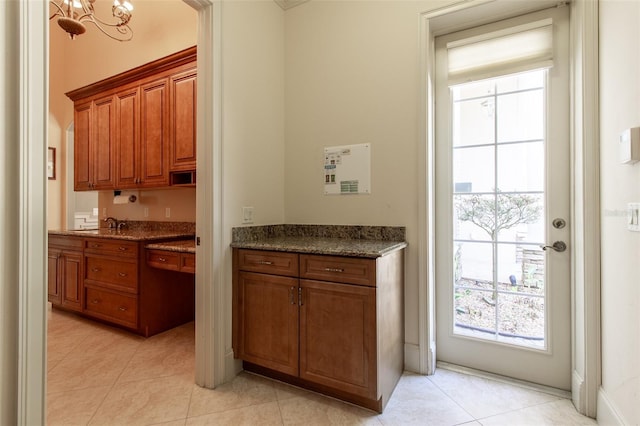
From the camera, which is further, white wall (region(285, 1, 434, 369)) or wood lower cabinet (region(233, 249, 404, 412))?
white wall (region(285, 1, 434, 369))

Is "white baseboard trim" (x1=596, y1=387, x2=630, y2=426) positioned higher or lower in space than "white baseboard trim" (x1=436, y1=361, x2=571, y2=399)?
higher

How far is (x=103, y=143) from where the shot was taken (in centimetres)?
342

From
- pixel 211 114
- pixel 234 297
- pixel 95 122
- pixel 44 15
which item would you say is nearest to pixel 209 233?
pixel 234 297

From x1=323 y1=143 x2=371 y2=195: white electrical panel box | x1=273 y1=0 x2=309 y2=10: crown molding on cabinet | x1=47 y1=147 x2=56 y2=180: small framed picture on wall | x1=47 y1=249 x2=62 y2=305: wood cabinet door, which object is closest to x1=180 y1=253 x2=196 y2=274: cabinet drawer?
x1=323 y1=143 x2=371 y2=195: white electrical panel box

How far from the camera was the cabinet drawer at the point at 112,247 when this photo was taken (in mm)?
2643

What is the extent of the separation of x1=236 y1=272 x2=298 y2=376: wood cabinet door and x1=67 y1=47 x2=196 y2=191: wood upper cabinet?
1410 mm

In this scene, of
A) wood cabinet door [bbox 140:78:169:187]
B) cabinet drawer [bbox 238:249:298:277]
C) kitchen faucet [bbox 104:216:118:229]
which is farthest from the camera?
kitchen faucet [bbox 104:216:118:229]

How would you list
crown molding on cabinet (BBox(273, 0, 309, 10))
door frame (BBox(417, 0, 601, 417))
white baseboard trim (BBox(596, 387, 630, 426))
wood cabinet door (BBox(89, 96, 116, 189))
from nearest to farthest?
white baseboard trim (BBox(596, 387, 630, 426)), door frame (BBox(417, 0, 601, 417)), crown molding on cabinet (BBox(273, 0, 309, 10)), wood cabinet door (BBox(89, 96, 116, 189))

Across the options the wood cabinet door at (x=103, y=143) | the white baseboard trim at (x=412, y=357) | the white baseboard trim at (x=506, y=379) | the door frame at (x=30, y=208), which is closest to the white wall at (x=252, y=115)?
the door frame at (x=30, y=208)

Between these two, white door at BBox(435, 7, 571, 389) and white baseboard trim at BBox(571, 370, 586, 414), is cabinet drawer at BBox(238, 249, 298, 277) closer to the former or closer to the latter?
white door at BBox(435, 7, 571, 389)

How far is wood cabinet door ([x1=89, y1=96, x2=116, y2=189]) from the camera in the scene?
3328 millimetres

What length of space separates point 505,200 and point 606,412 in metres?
1.22

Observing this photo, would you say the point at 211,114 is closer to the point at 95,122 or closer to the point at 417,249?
the point at 417,249

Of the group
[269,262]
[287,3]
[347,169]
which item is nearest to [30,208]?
[269,262]
